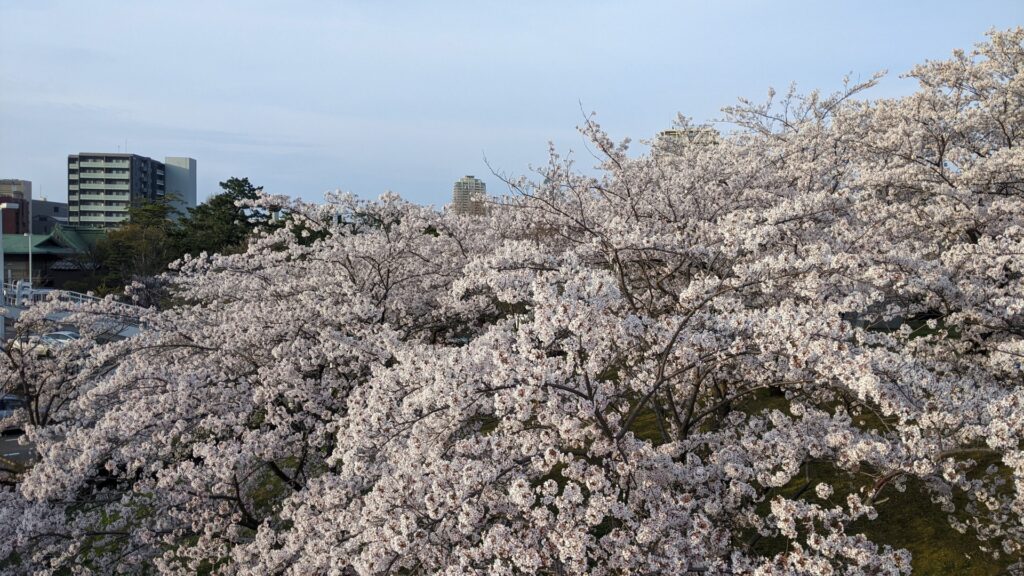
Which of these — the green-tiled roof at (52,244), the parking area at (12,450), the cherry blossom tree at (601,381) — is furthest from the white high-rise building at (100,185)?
the cherry blossom tree at (601,381)

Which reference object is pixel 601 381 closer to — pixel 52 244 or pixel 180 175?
pixel 52 244

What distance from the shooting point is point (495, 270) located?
21.3 feet

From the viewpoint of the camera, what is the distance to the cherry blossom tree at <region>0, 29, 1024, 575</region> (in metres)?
4.74

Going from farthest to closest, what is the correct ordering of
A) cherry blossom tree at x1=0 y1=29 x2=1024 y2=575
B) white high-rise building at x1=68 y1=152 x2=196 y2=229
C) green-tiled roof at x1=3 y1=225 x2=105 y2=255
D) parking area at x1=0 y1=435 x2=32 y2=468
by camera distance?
white high-rise building at x1=68 y1=152 x2=196 y2=229
green-tiled roof at x1=3 y1=225 x2=105 y2=255
parking area at x1=0 y1=435 x2=32 y2=468
cherry blossom tree at x1=0 y1=29 x2=1024 y2=575

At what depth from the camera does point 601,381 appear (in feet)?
19.2

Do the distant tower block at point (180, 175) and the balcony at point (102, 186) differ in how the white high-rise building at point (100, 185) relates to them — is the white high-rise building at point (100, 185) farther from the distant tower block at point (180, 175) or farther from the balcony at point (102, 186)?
the distant tower block at point (180, 175)

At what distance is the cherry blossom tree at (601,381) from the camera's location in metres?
4.74

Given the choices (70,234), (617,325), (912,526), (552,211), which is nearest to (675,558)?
(617,325)

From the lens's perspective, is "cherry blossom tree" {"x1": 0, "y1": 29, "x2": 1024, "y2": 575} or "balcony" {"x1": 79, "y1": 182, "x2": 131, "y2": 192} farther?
"balcony" {"x1": 79, "y1": 182, "x2": 131, "y2": 192}

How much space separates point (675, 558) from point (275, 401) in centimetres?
585

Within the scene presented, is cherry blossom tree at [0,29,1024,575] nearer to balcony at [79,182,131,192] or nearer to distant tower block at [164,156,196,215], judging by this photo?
balcony at [79,182,131,192]

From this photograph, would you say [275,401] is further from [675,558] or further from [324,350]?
[675,558]

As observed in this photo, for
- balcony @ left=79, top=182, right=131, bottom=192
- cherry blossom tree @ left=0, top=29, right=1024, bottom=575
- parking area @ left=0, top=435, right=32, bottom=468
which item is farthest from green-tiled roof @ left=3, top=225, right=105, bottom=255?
cherry blossom tree @ left=0, top=29, right=1024, bottom=575

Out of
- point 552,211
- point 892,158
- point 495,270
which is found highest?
point 892,158
